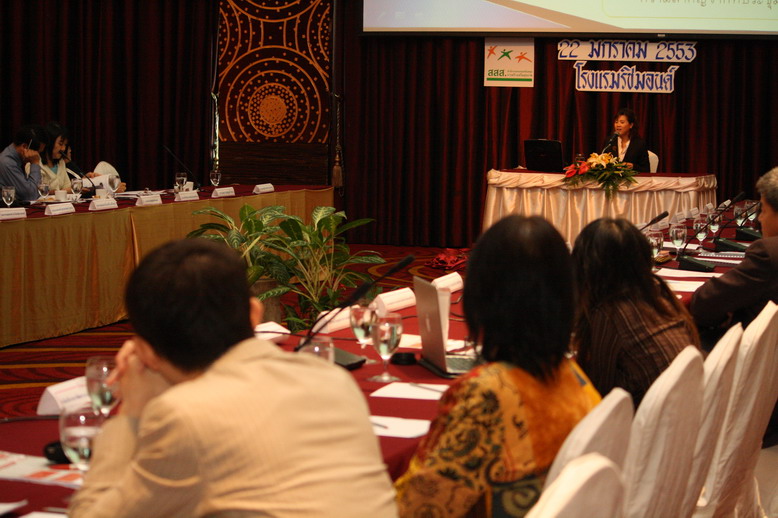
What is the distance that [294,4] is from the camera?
9.77 m

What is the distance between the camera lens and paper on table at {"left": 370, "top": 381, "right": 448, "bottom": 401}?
6.73 ft

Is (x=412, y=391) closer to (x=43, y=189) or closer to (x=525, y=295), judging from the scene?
(x=525, y=295)

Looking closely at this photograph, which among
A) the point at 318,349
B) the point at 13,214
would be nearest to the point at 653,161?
the point at 13,214

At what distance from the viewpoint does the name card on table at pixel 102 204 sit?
5.54m

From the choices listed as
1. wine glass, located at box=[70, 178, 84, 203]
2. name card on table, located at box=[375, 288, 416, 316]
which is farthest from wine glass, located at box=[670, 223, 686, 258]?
wine glass, located at box=[70, 178, 84, 203]

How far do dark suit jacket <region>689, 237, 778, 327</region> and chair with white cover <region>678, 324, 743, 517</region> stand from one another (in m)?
1.17

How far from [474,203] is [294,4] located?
113 inches

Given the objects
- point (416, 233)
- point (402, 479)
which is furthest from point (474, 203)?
point (402, 479)

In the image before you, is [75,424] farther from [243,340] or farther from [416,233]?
[416,233]

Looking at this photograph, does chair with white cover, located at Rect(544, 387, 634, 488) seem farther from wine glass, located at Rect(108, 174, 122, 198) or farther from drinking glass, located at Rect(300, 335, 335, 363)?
wine glass, located at Rect(108, 174, 122, 198)

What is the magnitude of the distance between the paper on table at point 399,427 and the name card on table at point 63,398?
0.57 metres

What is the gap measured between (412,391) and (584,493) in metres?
1.18

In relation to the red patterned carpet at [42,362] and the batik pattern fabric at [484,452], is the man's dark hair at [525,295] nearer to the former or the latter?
the batik pattern fabric at [484,452]

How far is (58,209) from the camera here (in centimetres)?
532
